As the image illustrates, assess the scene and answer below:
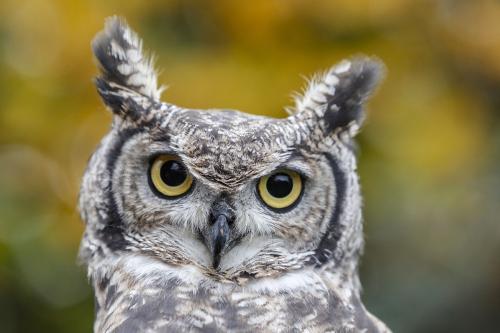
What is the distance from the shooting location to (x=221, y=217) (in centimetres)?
271

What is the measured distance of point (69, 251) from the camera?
4578mm

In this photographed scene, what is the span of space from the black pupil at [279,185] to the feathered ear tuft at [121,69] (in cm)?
48

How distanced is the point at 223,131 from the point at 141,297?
1.93 feet

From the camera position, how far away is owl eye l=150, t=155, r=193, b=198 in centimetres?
277

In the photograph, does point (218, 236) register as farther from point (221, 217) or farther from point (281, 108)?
point (281, 108)

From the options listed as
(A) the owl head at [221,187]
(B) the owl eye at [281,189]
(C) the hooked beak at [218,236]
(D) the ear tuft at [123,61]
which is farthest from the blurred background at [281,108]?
(C) the hooked beak at [218,236]

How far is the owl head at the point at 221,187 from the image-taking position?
2715 millimetres

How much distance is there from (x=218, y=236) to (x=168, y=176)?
0.89ft

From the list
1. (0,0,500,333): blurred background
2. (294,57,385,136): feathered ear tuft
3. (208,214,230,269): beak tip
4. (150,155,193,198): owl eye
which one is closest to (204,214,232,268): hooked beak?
(208,214,230,269): beak tip

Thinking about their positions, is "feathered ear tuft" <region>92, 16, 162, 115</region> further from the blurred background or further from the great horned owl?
the blurred background

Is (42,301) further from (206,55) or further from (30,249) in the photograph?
(206,55)

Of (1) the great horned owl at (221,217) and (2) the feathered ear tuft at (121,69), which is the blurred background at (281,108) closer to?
(2) the feathered ear tuft at (121,69)

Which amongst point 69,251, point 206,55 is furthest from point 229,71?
point 69,251

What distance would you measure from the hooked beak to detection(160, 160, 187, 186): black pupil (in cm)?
17
